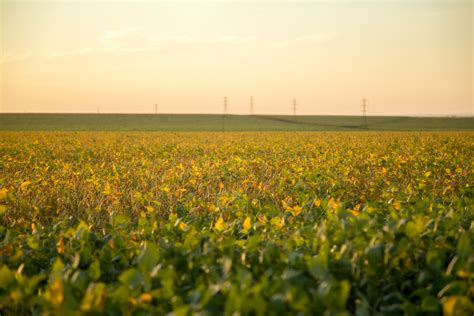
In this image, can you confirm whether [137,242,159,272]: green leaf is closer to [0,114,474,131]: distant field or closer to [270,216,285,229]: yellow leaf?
[270,216,285,229]: yellow leaf

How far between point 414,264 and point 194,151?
11904 millimetres

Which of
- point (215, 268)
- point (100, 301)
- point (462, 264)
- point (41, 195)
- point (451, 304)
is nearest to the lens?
point (451, 304)

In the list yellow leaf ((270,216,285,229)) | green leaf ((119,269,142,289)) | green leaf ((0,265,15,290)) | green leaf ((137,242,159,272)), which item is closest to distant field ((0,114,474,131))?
yellow leaf ((270,216,285,229))

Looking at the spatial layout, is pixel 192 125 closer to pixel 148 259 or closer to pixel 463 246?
pixel 148 259

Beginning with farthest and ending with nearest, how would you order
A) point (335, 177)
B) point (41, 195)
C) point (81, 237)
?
1. point (335, 177)
2. point (41, 195)
3. point (81, 237)

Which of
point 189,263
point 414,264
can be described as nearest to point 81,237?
point 189,263

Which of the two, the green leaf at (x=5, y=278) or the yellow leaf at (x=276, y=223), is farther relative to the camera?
the yellow leaf at (x=276, y=223)

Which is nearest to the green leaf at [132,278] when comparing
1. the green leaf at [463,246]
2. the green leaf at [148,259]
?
the green leaf at [148,259]

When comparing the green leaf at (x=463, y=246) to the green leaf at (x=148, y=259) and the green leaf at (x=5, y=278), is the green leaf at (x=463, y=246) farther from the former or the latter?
the green leaf at (x=5, y=278)

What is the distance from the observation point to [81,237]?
115 inches

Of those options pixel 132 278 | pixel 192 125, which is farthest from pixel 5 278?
pixel 192 125

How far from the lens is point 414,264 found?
8.32ft

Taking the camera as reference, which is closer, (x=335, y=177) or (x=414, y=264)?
(x=414, y=264)

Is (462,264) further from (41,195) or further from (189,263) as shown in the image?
(41,195)
